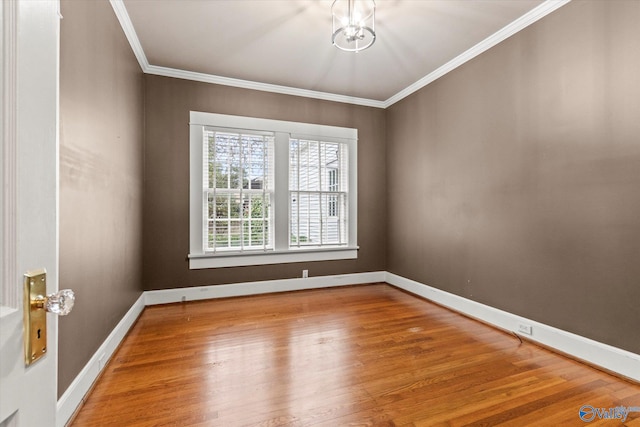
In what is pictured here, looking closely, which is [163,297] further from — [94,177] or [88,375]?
[94,177]

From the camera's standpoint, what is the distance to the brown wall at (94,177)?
1640 millimetres

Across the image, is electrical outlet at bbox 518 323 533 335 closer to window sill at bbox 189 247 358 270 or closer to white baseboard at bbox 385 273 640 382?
white baseboard at bbox 385 273 640 382

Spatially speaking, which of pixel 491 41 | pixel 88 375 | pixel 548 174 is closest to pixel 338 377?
pixel 88 375

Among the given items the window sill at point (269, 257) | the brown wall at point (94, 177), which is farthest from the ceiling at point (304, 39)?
the window sill at point (269, 257)

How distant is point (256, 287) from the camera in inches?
155

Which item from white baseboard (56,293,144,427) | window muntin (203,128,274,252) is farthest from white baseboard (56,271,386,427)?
window muntin (203,128,274,252)

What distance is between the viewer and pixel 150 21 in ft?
8.77

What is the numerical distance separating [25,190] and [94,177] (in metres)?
1.77

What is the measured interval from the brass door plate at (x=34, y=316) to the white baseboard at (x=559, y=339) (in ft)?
9.98

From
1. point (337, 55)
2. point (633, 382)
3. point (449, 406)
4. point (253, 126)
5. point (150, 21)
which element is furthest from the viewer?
point (253, 126)

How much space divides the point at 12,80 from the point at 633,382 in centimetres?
325

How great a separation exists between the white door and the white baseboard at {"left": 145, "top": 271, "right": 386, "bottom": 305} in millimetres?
3166

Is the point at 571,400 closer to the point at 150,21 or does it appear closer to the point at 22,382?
the point at 22,382

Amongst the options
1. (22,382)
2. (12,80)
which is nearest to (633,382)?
(22,382)
